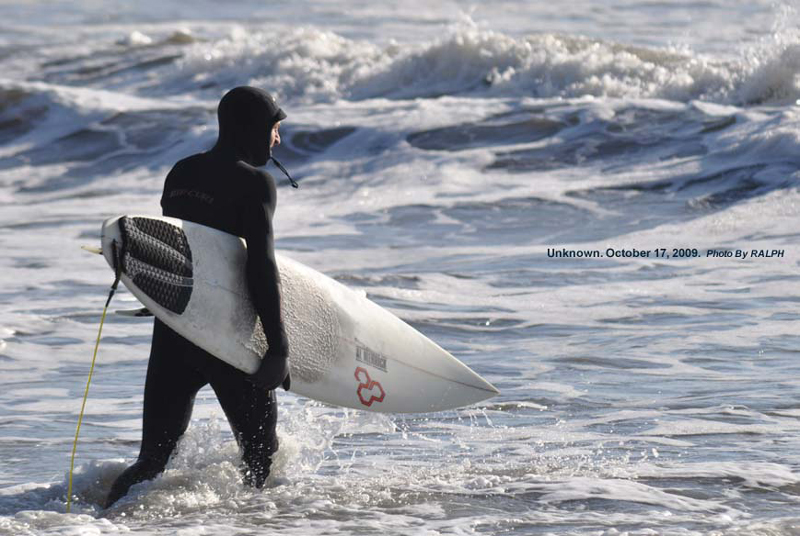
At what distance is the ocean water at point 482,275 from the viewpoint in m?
4.30

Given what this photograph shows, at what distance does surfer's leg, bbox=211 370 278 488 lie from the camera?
12.9ft

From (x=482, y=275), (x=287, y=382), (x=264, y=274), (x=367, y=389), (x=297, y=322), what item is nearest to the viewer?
(x=264, y=274)

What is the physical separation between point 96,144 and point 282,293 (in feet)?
38.8

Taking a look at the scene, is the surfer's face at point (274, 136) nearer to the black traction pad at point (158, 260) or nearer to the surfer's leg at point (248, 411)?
the black traction pad at point (158, 260)

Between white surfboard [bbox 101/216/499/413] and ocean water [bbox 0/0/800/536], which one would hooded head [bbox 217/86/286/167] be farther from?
Result: ocean water [bbox 0/0/800/536]

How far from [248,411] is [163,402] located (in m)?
0.27

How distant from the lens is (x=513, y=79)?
17219mm

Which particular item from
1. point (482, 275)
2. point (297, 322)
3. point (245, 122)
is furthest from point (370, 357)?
point (482, 275)

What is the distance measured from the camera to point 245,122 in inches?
152

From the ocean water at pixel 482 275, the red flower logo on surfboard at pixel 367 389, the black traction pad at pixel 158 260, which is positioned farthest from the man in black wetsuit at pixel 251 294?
the red flower logo on surfboard at pixel 367 389

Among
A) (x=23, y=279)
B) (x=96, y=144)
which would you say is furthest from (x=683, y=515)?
(x=96, y=144)

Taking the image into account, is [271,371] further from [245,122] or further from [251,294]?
[245,122]

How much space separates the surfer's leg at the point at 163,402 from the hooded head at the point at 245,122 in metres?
0.62

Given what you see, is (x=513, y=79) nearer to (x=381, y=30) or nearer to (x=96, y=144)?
(x=96, y=144)
